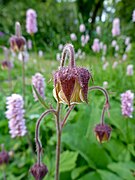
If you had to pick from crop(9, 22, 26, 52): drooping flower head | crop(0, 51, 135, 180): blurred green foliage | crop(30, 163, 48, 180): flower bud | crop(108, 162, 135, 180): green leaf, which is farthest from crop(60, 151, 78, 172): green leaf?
crop(9, 22, 26, 52): drooping flower head

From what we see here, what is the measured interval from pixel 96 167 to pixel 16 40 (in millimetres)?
888

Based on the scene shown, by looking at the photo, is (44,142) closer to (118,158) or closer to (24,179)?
(24,179)

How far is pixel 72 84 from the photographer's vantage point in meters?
0.97

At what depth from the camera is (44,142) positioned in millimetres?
2189

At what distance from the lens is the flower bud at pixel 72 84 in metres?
0.97

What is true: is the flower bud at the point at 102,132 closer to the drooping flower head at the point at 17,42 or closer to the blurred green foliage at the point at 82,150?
the blurred green foliage at the point at 82,150

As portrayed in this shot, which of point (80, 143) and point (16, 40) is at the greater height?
point (16, 40)

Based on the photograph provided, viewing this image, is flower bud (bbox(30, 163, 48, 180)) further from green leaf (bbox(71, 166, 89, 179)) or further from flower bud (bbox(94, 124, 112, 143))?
green leaf (bbox(71, 166, 89, 179))

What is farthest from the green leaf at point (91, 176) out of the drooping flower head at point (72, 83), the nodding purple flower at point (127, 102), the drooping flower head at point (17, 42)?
the drooping flower head at point (17, 42)

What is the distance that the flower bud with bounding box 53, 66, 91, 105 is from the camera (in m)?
0.97

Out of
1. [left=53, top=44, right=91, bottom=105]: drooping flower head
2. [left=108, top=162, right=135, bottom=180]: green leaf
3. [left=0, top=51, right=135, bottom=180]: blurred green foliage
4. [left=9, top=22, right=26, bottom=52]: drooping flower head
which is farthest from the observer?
[left=9, top=22, right=26, bottom=52]: drooping flower head

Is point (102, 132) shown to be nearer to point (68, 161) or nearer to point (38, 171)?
point (38, 171)

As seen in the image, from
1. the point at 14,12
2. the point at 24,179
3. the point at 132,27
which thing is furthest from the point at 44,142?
the point at 14,12

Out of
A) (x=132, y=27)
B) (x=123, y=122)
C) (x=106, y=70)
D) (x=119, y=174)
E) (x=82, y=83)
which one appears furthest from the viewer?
(x=132, y=27)
